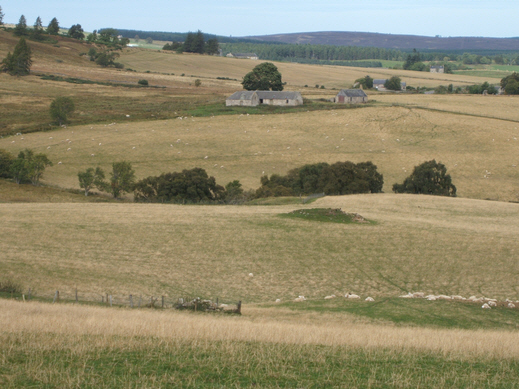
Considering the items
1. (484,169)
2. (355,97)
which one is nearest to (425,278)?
(484,169)

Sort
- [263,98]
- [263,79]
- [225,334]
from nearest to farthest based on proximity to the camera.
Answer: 1. [225,334]
2. [263,98]
3. [263,79]

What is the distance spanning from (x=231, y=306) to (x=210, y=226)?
1437cm

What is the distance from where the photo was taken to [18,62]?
122 m

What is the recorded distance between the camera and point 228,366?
12.1 meters

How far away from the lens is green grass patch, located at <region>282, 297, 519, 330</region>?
20.9 m

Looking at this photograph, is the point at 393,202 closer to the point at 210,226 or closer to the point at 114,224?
the point at 210,226

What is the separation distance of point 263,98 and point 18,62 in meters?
58.7

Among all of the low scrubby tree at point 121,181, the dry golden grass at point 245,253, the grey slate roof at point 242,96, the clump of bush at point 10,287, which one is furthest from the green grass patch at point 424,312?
the grey slate roof at point 242,96

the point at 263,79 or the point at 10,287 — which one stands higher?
the point at 263,79

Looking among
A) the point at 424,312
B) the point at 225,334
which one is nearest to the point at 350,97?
the point at 424,312

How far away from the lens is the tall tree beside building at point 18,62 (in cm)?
12044

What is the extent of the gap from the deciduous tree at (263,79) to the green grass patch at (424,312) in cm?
8831

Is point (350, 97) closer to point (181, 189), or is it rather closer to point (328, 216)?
point (181, 189)

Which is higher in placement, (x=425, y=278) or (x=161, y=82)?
(x=161, y=82)
